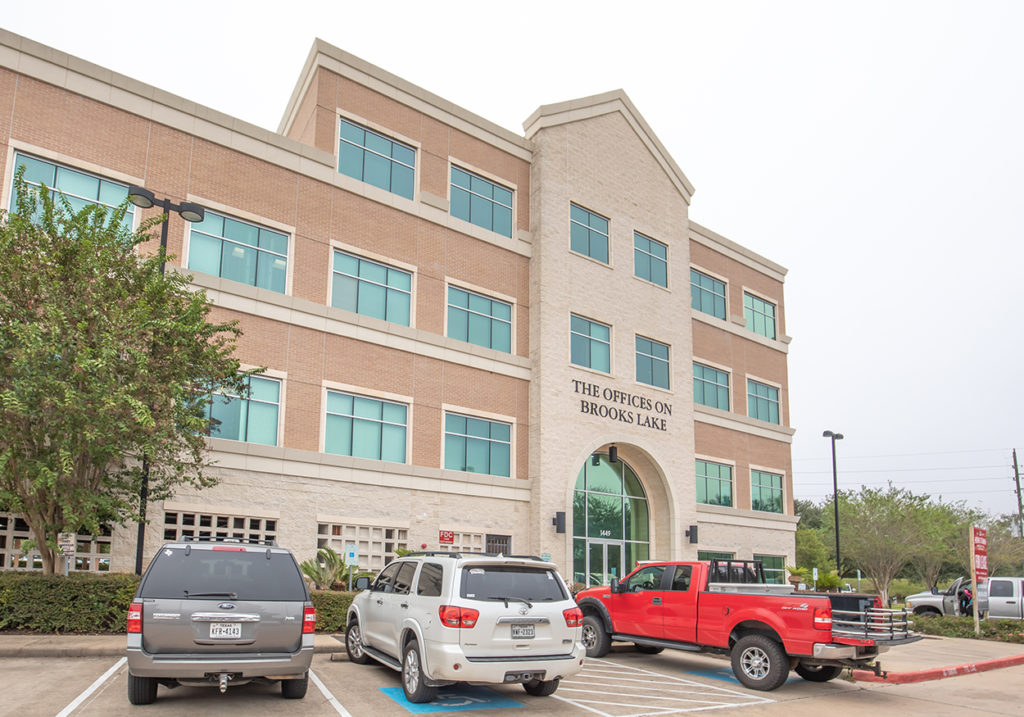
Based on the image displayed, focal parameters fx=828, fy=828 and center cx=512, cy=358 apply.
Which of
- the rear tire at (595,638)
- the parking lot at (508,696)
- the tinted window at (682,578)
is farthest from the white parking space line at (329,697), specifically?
the tinted window at (682,578)

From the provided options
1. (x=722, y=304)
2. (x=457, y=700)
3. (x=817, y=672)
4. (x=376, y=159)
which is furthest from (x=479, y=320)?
(x=457, y=700)

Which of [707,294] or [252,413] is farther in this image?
[707,294]

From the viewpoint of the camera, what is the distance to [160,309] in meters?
15.1

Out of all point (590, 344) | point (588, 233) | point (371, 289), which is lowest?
point (590, 344)

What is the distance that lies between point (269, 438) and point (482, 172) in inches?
434

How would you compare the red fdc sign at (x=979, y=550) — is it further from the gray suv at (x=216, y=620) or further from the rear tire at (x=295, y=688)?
the gray suv at (x=216, y=620)

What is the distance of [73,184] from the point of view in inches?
728

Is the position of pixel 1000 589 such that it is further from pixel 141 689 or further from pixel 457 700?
pixel 141 689

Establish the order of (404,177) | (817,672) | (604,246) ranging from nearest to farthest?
(817,672), (404,177), (604,246)

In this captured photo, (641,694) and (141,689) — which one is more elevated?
(141,689)

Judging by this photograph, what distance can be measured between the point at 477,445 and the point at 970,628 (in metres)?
14.7

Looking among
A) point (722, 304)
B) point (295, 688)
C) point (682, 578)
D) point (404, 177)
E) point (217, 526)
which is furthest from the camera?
point (722, 304)

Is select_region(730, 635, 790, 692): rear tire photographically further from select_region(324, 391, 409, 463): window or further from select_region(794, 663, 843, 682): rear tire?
select_region(324, 391, 409, 463): window

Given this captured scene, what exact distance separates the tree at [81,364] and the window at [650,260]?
17.8 meters
